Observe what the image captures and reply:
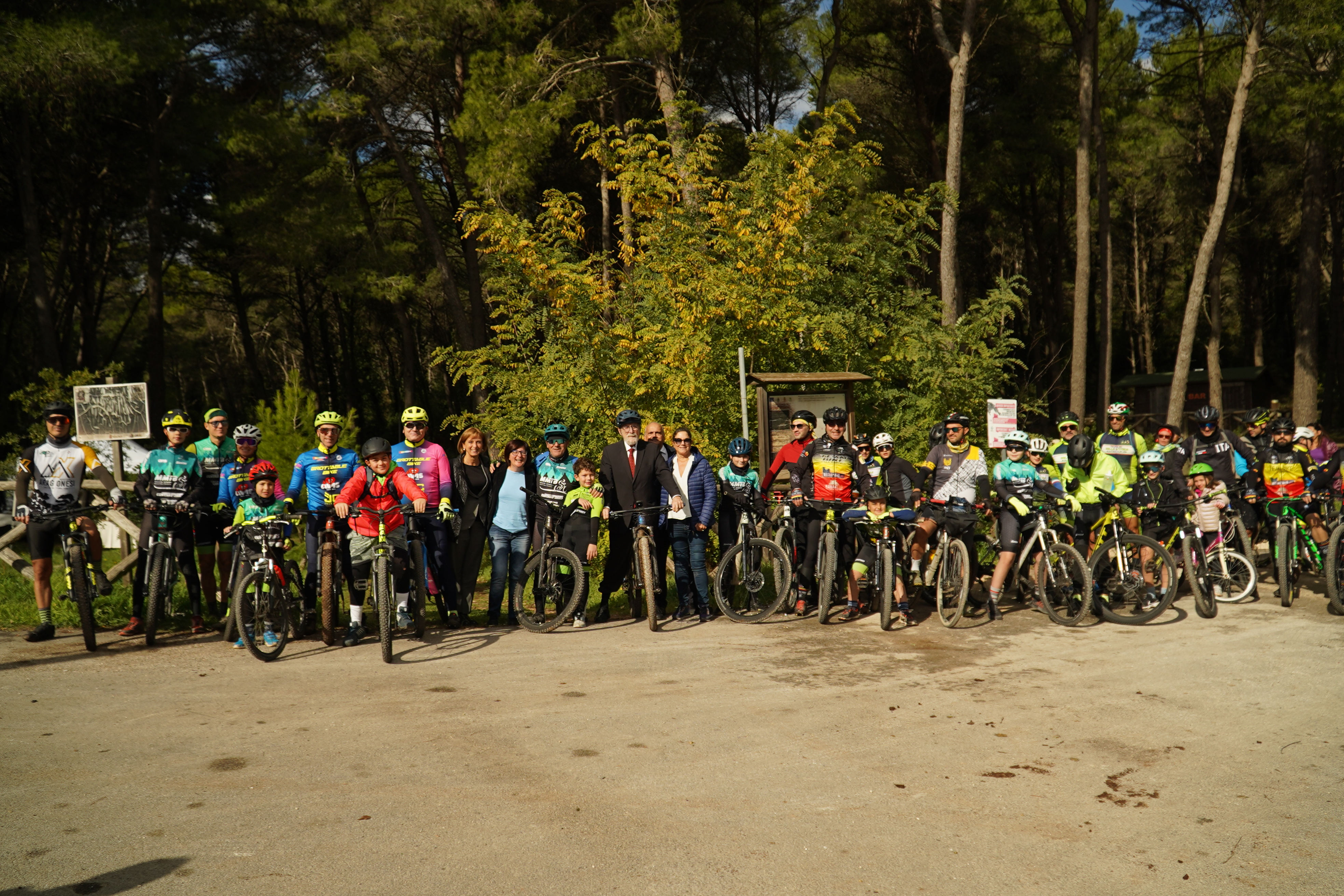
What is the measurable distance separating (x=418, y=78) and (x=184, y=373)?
3644 cm

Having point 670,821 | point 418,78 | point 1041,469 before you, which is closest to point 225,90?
point 418,78

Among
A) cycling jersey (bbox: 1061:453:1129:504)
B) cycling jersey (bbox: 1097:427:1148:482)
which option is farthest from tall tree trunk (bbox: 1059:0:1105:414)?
cycling jersey (bbox: 1061:453:1129:504)

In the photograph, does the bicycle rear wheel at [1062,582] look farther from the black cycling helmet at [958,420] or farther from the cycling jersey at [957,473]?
the black cycling helmet at [958,420]

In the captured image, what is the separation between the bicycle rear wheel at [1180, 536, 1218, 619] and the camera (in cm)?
904

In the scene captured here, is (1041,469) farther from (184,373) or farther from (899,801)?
(184,373)

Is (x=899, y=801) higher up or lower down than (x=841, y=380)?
lower down

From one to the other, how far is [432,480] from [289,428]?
13.8 meters

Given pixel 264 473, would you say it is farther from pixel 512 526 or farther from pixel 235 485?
pixel 512 526

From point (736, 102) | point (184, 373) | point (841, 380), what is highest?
point (736, 102)

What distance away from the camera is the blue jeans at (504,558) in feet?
29.6

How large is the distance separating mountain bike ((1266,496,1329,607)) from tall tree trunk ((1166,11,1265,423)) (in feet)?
30.5

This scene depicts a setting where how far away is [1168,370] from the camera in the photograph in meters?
51.9

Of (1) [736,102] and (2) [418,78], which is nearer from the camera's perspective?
(2) [418,78]

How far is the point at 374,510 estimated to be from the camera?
312 inches
